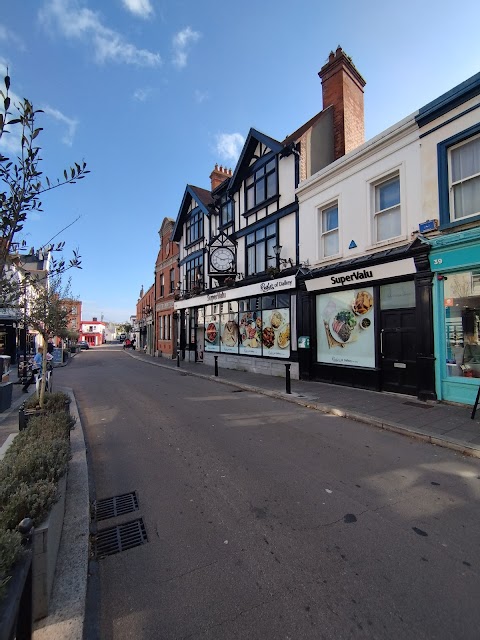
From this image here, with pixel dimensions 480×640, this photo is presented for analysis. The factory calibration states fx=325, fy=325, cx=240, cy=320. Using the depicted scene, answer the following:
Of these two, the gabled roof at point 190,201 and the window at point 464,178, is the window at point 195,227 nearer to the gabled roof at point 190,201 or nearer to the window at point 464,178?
the gabled roof at point 190,201

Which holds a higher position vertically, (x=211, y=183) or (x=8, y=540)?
(x=211, y=183)

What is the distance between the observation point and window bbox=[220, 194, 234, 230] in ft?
60.2

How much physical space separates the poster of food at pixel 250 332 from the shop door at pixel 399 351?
6.67 meters

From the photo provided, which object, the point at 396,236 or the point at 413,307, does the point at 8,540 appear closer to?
the point at 413,307

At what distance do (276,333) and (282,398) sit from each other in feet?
16.6

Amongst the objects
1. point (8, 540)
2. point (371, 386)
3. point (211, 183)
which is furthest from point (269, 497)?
point (211, 183)

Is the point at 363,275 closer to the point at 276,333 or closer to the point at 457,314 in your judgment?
the point at 457,314

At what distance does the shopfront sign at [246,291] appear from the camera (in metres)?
13.7

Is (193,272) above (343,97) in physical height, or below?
below

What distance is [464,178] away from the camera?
8.11 meters

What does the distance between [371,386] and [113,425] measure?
7.59m

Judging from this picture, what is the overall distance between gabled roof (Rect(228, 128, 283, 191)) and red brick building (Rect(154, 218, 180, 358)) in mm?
11053

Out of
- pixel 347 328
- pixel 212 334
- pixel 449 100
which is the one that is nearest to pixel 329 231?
pixel 347 328

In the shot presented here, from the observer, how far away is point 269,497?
396cm
